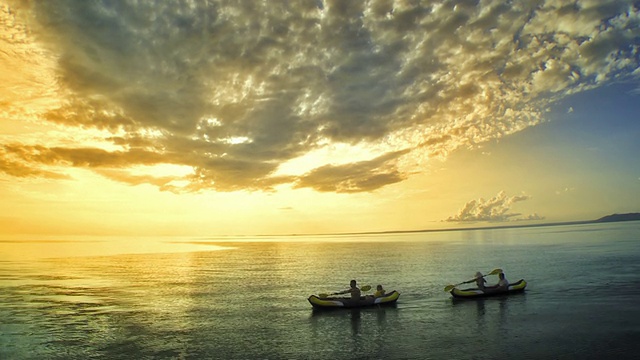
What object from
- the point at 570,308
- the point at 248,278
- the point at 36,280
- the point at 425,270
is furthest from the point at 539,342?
the point at 36,280

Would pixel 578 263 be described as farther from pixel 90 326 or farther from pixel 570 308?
pixel 90 326

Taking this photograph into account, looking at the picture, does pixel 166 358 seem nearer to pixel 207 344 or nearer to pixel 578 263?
pixel 207 344

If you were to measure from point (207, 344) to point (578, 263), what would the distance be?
69017 mm

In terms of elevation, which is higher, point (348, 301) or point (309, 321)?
point (348, 301)

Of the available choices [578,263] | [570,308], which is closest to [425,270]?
[578,263]

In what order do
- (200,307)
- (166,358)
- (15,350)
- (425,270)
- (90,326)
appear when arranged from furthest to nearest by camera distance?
(425,270), (200,307), (90,326), (15,350), (166,358)

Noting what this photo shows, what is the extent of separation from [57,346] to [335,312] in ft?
73.5

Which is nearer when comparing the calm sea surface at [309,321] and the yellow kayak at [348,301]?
the calm sea surface at [309,321]

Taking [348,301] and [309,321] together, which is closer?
[309,321]

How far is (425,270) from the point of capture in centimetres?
6938

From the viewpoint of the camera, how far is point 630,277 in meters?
51.6

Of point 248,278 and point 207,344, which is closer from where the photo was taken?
point 207,344

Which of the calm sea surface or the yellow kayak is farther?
the yellow kayak

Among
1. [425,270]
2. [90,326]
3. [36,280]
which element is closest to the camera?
[90,326]
